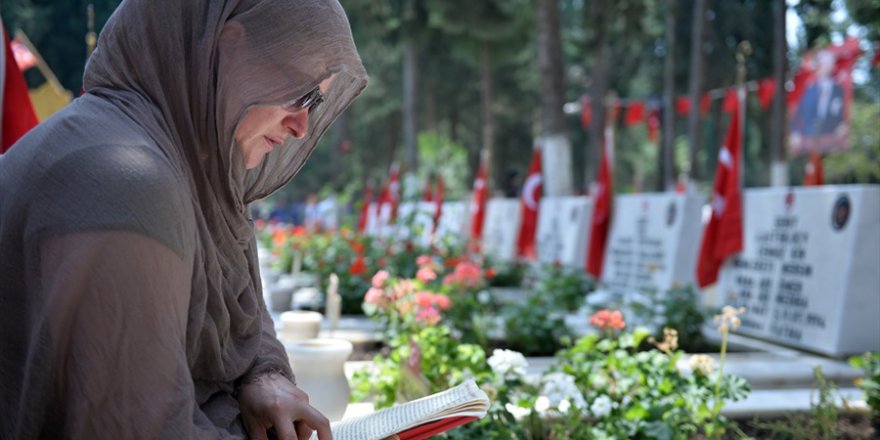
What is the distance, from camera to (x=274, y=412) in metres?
1.44

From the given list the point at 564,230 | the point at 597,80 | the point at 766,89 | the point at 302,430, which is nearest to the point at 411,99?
the point at 597,80

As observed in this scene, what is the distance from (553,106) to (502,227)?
2.19 meters

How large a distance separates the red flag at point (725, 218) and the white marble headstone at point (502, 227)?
5599 mm

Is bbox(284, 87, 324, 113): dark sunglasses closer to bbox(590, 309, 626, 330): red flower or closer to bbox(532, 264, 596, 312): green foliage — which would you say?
bbox(590, 309, 626, 330): red flower

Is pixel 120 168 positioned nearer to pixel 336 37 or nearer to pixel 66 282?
pixel 66 282

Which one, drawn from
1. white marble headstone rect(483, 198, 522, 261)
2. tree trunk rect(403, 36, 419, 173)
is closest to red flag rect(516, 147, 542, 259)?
white marble headstone rect(483, 198, 522, 261)

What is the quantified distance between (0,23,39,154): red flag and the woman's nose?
320 cm

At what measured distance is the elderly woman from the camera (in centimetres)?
104

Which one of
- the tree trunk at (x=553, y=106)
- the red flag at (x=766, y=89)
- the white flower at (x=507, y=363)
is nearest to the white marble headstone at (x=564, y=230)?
the tree trunk at (x=553, y=106)

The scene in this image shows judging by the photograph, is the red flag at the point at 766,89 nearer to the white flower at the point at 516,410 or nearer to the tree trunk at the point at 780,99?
the tree trunk at the point at 780,99

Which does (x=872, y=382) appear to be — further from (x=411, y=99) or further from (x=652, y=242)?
(x=411, y=99)

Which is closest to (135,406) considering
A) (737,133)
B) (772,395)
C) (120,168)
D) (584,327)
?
(120,168)

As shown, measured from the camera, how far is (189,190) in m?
1.18

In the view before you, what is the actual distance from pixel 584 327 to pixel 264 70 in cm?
588
